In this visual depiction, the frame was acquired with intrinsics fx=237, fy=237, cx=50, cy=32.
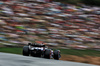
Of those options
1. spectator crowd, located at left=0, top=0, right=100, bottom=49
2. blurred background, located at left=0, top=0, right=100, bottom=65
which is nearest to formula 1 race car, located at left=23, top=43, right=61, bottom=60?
blurred background, located at left=0, top=0, right=100, bottom=65

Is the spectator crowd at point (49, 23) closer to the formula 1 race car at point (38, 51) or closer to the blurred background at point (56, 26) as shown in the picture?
the blurred background at point (56, 26)

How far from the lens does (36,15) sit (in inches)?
442

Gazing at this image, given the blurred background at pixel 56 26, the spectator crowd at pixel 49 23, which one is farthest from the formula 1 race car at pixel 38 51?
the spectator crowd at pixel 49 23

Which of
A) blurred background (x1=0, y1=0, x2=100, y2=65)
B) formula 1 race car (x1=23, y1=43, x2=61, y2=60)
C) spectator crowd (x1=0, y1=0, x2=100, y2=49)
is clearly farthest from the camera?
spectator crowd (x1=0, y1=0, x2=100, y2=49)

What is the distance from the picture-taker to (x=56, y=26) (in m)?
10.2

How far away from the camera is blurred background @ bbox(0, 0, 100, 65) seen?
741 centimetres

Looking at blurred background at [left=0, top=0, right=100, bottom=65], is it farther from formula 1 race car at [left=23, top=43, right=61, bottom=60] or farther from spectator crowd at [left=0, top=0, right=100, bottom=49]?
formula 1 race car at [left=23, top=43, right=61, bottom=60]

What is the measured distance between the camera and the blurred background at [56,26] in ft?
24.3

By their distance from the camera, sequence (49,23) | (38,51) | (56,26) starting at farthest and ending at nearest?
(49,23) < (56,26) < (38,51)

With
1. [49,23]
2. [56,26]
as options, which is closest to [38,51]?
[56,26]

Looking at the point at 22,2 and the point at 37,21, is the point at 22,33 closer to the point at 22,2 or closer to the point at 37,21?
the point at 37,21

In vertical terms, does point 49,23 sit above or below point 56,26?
above

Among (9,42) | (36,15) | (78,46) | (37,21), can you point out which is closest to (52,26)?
(37,21)

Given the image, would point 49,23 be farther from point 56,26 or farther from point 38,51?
point 38,51
